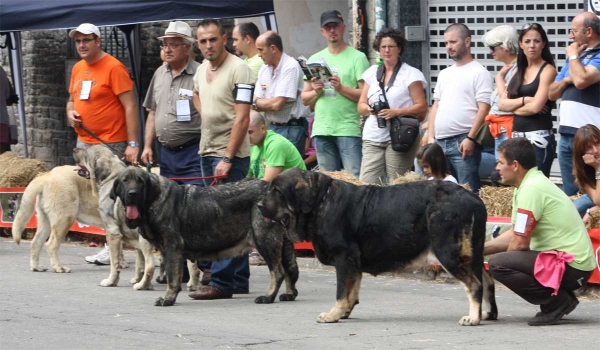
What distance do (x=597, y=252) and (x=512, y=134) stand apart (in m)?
1.55

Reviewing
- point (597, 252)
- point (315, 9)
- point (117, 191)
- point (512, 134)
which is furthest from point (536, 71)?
point (315, 9)

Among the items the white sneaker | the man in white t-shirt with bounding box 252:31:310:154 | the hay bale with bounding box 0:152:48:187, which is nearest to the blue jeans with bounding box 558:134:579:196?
the man in white t-shirt with bounding box 252:31:310:154

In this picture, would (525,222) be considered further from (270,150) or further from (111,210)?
(111,210)

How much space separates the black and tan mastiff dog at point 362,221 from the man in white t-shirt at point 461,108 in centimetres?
276

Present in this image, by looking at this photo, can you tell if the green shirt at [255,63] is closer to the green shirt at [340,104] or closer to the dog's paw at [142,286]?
the green shirt at [340,104]

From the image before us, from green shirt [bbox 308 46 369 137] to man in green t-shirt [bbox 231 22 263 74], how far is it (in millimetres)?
862

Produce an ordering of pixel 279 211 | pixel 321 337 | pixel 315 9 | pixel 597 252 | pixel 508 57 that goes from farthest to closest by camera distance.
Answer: pixel 315 9 → pixel 508 57 → pixel 597 252 → pixel 279 211 → pixel 321 337

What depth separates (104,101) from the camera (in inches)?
474

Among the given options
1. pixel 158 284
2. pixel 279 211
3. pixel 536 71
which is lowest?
pixel 158 284

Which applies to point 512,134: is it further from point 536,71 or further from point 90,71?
point 90,71

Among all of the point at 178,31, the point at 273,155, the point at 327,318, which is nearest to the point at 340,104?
the point at 273,155

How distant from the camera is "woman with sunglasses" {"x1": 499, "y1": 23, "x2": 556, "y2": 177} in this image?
1059 centimetres

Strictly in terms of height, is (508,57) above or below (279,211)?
above

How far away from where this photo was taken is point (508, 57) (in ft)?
37.5
